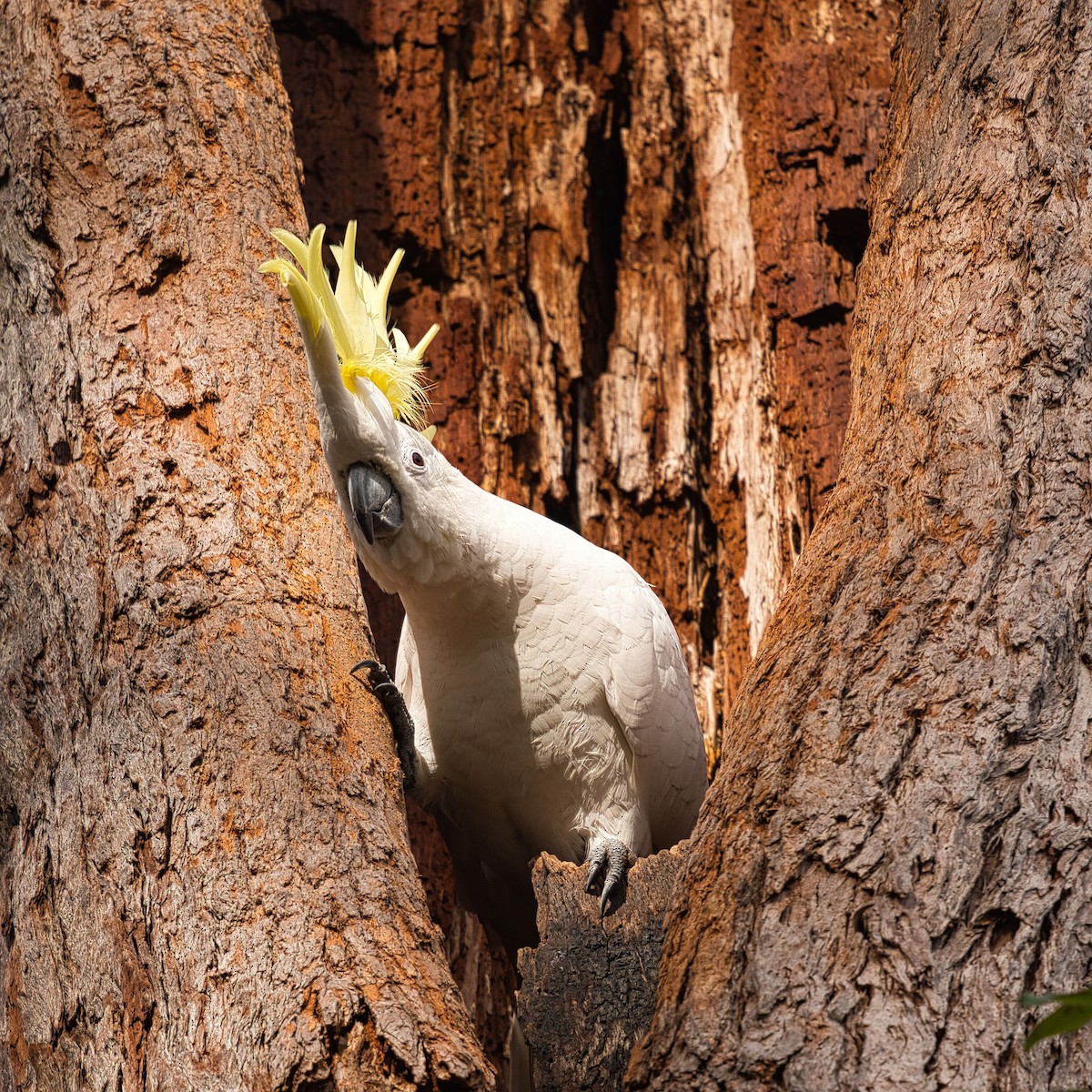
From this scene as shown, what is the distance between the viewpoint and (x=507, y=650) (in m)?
2.78

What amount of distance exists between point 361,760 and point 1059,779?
1.10 m

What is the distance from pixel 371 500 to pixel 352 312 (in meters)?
0.41

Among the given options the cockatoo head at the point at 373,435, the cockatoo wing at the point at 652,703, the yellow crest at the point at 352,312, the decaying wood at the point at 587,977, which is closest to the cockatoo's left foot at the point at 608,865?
the cockatoo wing at the point at 652,703

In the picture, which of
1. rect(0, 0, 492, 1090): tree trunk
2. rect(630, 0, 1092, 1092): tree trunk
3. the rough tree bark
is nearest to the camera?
rect(630, 0, 1092, 1092): tree trunk

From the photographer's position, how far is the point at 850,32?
12.7ft

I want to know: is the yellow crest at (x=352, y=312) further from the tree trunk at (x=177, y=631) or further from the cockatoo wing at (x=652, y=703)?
the cockatoo wing at (x=652, y=703)

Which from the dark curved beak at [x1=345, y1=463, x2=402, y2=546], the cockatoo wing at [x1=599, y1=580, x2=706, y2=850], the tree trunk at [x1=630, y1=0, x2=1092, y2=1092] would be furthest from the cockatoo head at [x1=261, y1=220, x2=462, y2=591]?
the tree trunk at [x1=630, y1=0, x2=1092, y2=1092]

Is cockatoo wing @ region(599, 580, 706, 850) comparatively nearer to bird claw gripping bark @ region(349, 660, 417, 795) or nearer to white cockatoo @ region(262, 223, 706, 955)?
white cockatoo @ region(262, 223, 706, 955)

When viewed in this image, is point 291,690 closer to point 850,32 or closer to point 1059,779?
point 1059,779

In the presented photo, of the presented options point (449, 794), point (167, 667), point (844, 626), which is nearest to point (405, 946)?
point (167, 667)

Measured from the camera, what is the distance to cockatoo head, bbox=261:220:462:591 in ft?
8.00

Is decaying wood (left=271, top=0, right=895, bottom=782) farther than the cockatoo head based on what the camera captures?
Yes

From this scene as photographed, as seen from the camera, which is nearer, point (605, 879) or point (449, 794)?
point (605, 879)

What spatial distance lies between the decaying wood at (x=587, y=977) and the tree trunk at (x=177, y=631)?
308 millimetres
